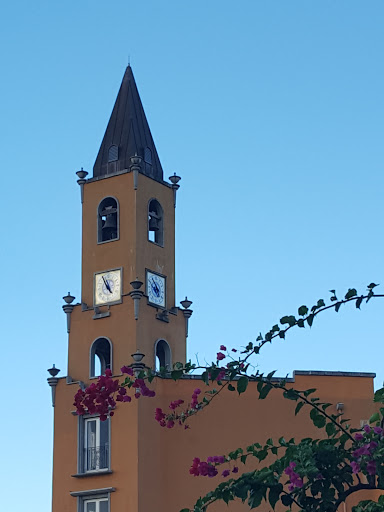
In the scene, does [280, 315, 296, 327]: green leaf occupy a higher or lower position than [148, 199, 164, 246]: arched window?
lower

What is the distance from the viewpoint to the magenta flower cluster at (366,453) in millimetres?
12133

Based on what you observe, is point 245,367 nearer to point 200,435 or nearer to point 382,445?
point 382,445

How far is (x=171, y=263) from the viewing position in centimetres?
4019

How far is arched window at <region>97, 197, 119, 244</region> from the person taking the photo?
39.7 meters

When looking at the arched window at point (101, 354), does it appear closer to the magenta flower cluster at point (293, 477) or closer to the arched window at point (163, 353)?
the arched window at point (163, 353)

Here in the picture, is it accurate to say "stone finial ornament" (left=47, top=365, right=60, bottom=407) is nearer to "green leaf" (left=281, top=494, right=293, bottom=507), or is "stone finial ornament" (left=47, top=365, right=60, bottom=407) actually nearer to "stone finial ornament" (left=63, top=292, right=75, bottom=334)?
"stone finial ornament" (left=63, top=292, right=75, bottom=334)

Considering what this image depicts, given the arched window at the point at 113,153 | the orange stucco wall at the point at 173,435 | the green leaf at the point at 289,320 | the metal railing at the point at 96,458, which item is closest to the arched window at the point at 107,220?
the arched window at the point at 113,153

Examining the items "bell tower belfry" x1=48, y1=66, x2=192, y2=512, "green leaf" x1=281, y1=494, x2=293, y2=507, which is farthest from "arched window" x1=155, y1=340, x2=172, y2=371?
"green leaf" x1=281, y1=494, x2=293, y2=507

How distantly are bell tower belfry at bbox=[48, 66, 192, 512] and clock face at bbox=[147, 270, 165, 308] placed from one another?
0.03 m

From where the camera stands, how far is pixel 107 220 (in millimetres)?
39719

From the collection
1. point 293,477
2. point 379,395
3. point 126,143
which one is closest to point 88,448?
point 126,143

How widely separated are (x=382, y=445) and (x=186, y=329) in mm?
27792

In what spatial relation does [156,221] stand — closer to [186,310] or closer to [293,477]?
[186,310]

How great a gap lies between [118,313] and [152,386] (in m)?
3.20
